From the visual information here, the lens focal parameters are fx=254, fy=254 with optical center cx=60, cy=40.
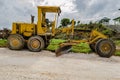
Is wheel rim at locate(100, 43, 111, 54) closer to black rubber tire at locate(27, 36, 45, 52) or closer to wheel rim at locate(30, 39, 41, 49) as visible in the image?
black rubber tire at locate(27, 36, 45, 52)

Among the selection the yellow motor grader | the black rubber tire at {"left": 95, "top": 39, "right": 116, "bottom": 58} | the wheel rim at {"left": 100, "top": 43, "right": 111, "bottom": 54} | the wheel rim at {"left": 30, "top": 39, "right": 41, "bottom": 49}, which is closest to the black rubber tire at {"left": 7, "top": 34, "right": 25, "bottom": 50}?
the yellow motor grader

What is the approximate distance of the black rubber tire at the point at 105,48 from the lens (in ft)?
51.0

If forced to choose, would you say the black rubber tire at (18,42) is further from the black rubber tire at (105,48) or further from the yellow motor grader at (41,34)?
the black rubber tire at (105,48)

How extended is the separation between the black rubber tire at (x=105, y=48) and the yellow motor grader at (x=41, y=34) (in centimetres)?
7

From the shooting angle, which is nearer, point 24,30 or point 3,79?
point 3,79

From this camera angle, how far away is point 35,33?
17500mm

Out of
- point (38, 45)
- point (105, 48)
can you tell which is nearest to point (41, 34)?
point (38, 45)

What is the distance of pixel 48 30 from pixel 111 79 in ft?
29.7

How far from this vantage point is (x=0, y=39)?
2156 cm

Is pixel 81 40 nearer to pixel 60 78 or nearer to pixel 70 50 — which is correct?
pixel 70 50

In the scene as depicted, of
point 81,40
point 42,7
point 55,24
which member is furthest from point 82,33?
point 42,7

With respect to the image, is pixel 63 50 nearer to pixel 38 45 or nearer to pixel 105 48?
pixel 38 45

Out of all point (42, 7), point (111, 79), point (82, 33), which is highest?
point (42, 7)

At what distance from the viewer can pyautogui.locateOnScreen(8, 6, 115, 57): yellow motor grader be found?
1631cm
